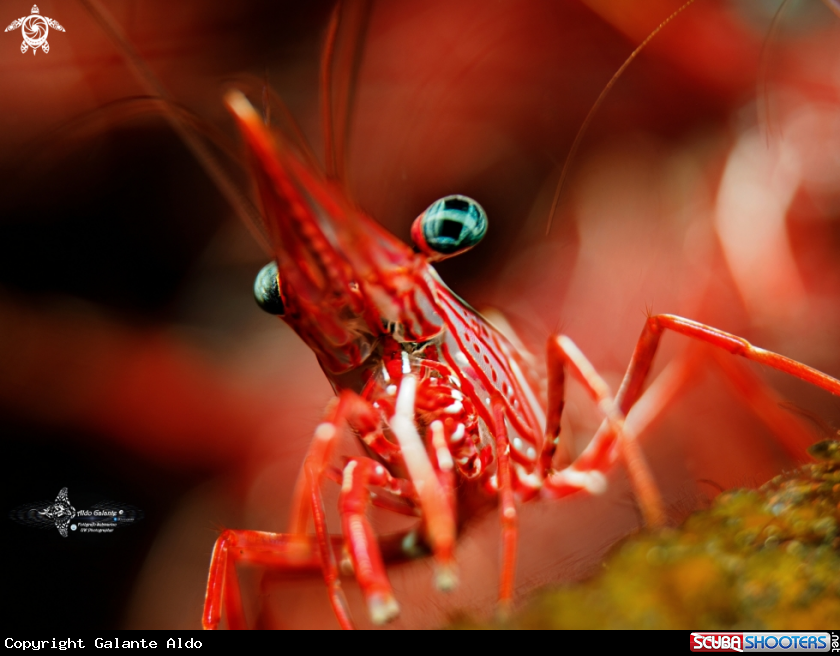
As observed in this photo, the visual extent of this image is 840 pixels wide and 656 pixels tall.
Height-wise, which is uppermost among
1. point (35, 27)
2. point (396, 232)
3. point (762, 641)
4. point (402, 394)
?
point (35, 27)

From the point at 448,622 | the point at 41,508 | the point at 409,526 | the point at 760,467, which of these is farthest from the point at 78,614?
the point at 760,467

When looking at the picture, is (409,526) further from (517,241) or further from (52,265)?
(52,265)

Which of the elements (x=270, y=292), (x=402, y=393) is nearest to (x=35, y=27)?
(x=270, y=292)

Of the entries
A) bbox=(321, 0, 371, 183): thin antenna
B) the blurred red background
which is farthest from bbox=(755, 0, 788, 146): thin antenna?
bbox=(321, 0, 371, 183): thin antenna

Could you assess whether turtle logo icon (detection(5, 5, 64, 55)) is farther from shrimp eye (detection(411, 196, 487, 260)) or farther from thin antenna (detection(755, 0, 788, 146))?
thin antenna (detection(755, 0, 788, 146))
